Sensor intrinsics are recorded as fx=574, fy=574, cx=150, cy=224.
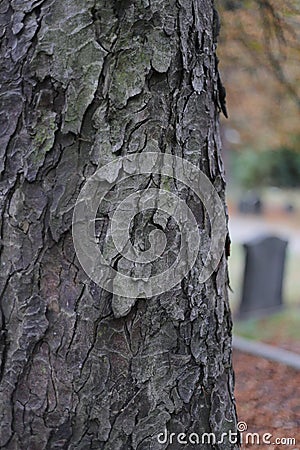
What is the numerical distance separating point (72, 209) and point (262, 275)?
245 inches

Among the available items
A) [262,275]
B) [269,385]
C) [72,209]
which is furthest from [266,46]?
[262,275]

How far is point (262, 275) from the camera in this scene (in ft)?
25.0

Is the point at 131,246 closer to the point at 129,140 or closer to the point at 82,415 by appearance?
the point at 129,140

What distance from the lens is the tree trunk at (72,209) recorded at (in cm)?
166

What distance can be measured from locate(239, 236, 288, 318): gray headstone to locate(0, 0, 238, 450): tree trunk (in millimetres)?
5728

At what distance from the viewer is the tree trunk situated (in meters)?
1.66

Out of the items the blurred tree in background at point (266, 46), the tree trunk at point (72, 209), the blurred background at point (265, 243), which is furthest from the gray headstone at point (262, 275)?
the tree trunk at point (72, 209)

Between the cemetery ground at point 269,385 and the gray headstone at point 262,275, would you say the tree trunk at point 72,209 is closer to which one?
the cemetery ground at point 269,385

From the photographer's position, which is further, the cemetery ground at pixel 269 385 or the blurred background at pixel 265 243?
the blurred background at pixel 265 243

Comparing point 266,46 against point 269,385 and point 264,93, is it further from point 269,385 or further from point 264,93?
point 264,93

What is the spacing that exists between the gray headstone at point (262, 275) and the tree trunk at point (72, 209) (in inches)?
226

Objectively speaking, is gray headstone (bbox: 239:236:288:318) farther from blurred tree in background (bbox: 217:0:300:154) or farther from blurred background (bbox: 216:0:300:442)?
blurred tree in background (bbox: 217:0:300:154)

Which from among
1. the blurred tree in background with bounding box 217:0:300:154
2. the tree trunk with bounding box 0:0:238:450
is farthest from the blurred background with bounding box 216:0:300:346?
the tree trunk with bounding box 0:0:238:450

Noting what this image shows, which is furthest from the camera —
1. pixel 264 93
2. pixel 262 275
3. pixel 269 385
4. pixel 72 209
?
pixel 262 275
